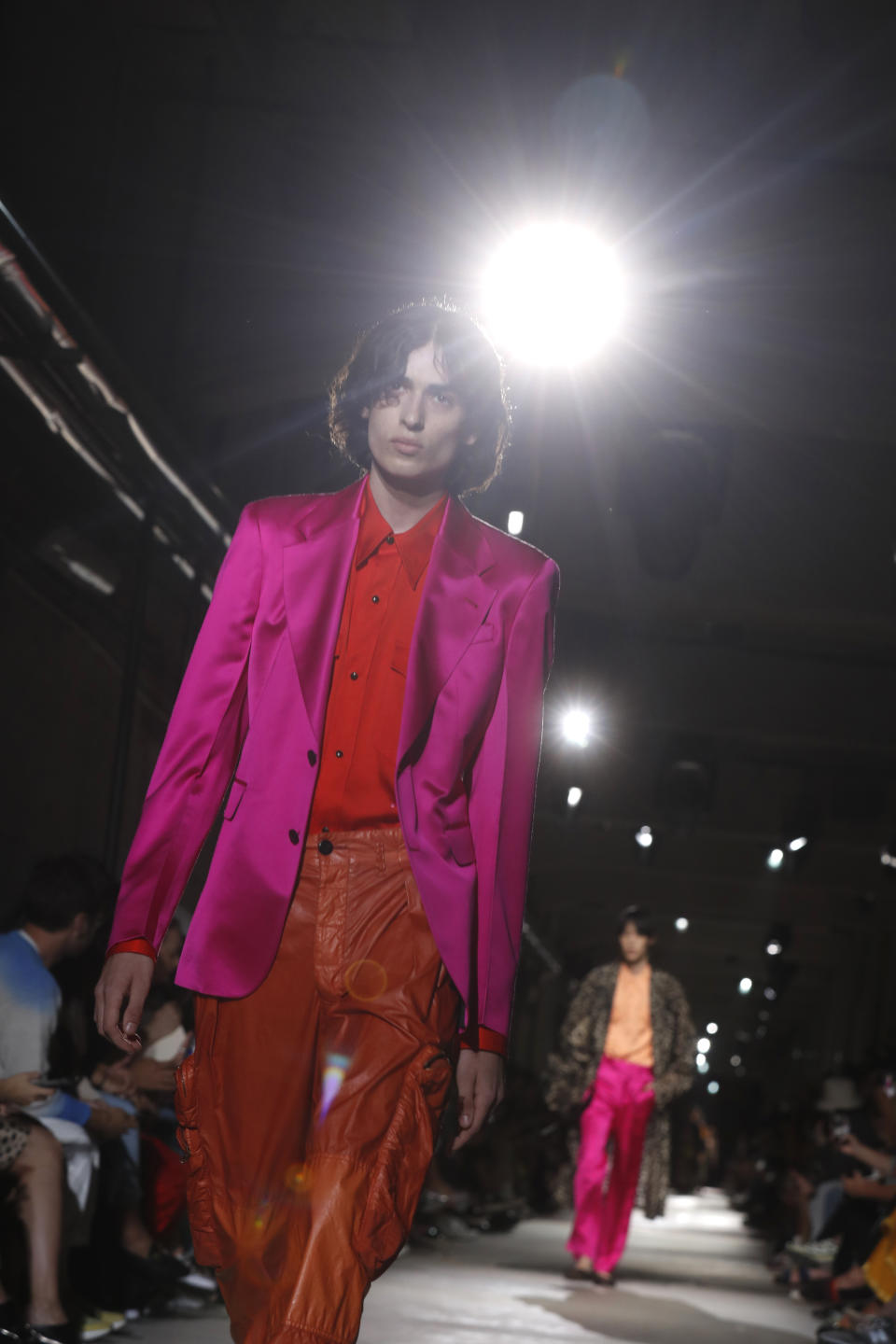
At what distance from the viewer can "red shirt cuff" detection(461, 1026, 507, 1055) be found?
2139 millimetres

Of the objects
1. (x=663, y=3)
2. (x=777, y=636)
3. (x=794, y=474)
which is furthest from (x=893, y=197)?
(x=777, y=636)

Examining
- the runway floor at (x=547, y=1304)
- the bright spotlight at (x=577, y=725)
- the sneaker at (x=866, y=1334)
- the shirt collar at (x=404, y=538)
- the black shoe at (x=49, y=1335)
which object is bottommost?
the black shoe at (x=49, y=1335)

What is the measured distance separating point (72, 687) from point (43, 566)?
70 cm

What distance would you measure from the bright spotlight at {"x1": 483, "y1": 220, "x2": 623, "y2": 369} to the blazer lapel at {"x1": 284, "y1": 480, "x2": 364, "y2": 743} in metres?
4.49

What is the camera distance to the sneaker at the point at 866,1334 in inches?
201

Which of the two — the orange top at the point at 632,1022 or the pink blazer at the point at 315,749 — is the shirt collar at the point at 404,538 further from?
the orange top at the point at 632,1022

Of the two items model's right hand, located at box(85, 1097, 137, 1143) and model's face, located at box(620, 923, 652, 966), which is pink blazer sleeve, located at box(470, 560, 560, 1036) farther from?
model's face, located at box(620, 923, 652, 966)

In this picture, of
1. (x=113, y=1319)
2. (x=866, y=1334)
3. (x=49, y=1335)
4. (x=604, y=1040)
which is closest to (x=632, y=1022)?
(x=604, y=1040)

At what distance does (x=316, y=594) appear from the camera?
217 centimetres

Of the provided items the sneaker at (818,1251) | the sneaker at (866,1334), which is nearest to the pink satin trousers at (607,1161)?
the sneaker at (818,1251)

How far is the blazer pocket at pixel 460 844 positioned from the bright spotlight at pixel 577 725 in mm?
9944

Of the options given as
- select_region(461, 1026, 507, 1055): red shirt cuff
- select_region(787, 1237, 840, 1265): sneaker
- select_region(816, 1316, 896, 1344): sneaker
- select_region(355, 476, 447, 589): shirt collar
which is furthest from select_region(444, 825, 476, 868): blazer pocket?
select_region(787, 1237, 840, 1265): sneaker

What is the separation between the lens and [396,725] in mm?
2148

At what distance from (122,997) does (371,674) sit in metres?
0.50
